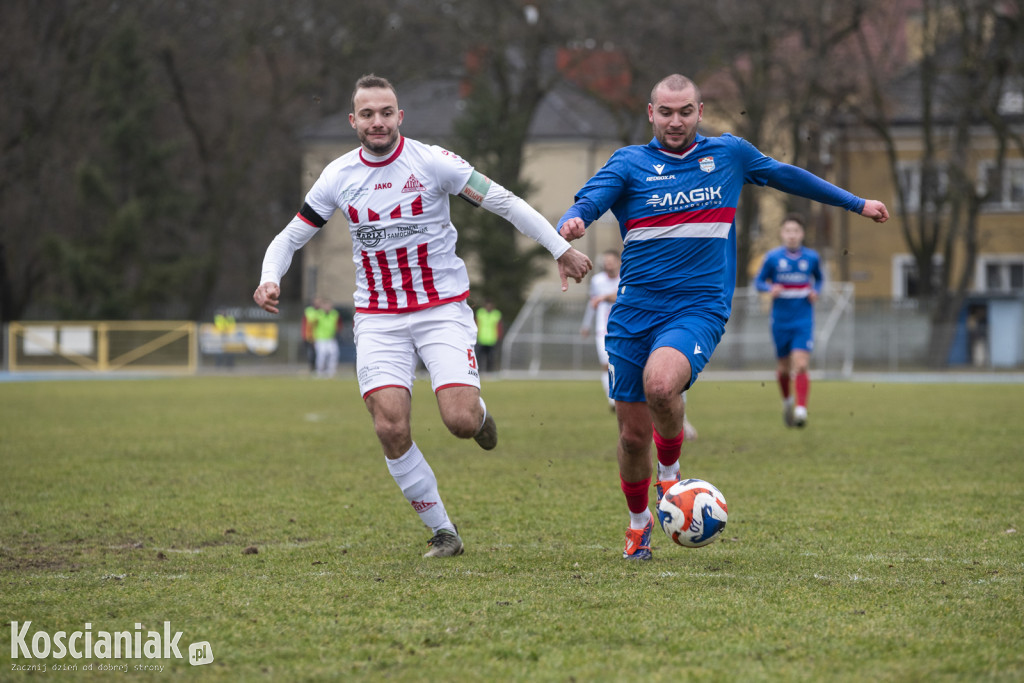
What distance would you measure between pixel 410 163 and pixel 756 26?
29130 millimetres

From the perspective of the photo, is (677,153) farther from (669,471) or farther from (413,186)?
(669,471)

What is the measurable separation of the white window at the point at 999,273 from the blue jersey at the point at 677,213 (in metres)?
37.3

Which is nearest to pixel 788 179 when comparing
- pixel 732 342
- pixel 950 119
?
pixel 732 342

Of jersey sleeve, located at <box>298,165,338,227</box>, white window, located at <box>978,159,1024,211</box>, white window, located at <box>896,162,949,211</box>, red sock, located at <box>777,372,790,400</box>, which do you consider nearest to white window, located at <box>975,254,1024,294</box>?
white window, located at <box>978,159,1024,211</box>

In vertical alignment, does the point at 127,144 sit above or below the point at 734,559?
above

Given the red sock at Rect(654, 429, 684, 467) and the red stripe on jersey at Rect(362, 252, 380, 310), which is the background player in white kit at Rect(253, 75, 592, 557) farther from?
the red sock at Rect(654, 429, 684, 467)

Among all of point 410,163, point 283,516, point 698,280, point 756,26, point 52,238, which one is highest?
point 756,26

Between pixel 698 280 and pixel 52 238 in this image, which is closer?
pixel 698 280

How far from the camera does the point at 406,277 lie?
6277 millimetres

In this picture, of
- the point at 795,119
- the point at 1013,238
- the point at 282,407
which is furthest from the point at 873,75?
the point at 282,407

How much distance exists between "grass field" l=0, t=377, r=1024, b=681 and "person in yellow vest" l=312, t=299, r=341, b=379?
18545 millimetres

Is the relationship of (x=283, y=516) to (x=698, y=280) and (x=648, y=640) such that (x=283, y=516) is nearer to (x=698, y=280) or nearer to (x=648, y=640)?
(x=698, y=280)

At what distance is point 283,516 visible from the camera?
755 centimetres
